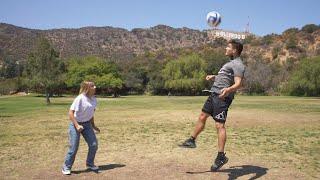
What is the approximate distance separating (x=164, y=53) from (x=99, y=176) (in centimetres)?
12414

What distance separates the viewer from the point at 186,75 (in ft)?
285

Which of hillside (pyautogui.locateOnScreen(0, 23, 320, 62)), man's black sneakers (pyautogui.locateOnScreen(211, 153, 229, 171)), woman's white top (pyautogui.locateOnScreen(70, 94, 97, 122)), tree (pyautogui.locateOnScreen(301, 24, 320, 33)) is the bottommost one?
man's black sneakers (pyautogui.locateOnScreen(211, 153, 229, 171))

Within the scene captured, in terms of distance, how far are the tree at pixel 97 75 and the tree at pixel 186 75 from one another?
34.4 ft

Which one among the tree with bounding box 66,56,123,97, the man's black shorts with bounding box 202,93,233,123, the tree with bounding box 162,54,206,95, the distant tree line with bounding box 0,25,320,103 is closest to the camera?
the man's black shorts with bounding box 202,93,233,123

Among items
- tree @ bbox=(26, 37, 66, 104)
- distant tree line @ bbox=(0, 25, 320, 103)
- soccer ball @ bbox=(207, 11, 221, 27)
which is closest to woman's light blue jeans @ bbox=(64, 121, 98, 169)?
soccer ball @ bbox=(207, 11, 221, 27)

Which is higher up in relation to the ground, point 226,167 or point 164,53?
point 164,53

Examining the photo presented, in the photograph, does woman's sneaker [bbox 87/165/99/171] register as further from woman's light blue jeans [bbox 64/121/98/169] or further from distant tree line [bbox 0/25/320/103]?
distant tree line [bbox 0/25/320/103]

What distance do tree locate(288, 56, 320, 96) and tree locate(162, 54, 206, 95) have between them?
754 inches

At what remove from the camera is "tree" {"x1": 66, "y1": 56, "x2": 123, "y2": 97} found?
74938 millimetres

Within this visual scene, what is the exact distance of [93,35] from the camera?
6097 inches

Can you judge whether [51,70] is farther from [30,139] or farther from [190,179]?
[190,179]

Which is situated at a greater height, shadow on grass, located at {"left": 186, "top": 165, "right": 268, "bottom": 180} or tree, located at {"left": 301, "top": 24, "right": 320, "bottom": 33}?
tree, located at {"left": 301, "top": 24, "right": 320, "bottom": 33}

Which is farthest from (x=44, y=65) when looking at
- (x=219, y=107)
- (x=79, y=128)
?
(x=219, y=107)

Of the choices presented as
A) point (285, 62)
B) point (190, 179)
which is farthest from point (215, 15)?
point (285, 62)
